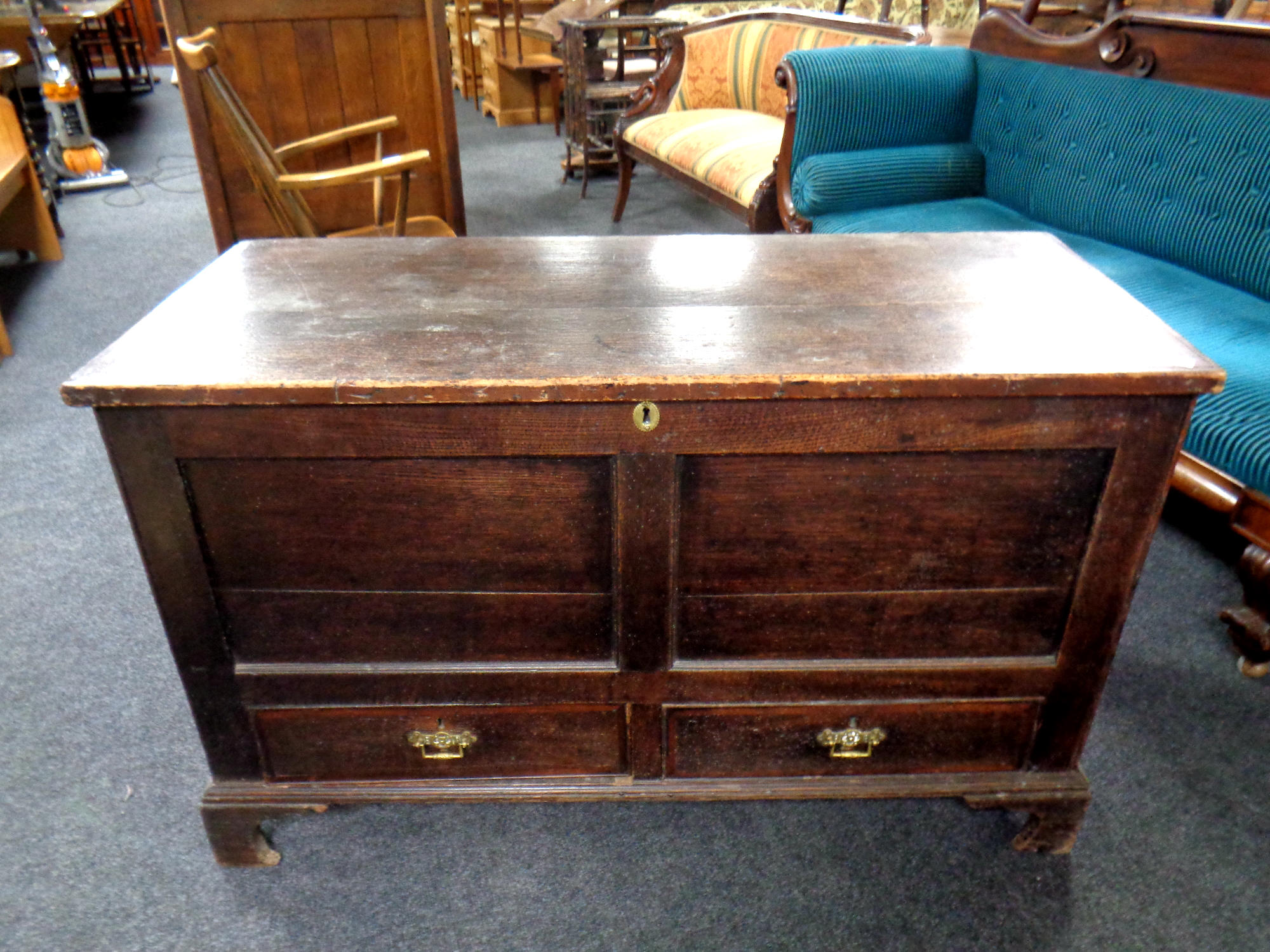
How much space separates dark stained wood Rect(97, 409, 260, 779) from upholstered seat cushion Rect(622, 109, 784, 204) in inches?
81.8

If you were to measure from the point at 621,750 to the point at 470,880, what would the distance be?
0.27m

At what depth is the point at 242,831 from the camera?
1.18m

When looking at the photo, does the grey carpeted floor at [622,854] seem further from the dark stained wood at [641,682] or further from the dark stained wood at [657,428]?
the dark stained wood at [657,428]

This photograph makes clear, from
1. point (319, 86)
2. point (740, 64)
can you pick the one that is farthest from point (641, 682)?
point (740, 64)

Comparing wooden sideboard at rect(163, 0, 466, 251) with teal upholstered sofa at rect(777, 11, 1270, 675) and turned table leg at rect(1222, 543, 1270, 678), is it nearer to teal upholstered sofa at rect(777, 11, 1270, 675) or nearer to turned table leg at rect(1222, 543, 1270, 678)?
teal upholstered sofa at rect(777, 11, 1270, 675)

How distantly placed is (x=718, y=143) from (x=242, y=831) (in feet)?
8.60

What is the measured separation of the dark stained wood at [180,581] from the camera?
94 cm

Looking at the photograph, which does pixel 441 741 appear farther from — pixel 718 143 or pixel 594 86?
pixel 594 86

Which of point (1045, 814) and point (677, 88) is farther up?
point (677, 88)

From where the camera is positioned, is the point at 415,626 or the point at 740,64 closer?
the point at 415,626

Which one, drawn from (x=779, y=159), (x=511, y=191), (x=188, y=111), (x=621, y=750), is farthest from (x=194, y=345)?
(x=511, y=191)

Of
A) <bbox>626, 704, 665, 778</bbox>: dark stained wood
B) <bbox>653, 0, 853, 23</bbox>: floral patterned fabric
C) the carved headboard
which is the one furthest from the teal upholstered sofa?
<bbox>653, 0, 853, 23</bbox>: floral patterned fabric

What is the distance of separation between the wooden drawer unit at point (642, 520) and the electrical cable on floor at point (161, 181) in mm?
3618

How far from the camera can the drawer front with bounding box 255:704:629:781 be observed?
113 cm
